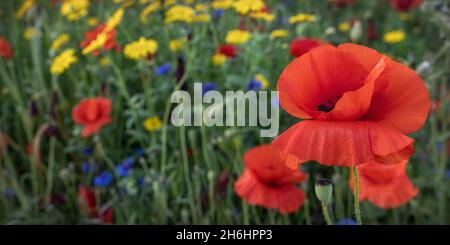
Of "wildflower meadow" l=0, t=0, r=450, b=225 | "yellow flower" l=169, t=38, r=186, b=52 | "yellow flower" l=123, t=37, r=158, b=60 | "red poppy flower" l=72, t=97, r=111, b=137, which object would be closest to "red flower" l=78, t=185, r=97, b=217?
"wildflower meadow" l=0, t=0, r=450, b=225

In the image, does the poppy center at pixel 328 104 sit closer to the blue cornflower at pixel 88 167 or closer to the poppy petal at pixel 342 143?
the poppy petal at pixel 342 143

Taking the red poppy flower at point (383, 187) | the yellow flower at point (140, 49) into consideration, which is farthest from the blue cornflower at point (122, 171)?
the red poppy flower at point (383, 187)

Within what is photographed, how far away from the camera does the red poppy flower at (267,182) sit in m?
0.82

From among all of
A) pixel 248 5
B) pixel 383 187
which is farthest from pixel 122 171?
pixel 383 187

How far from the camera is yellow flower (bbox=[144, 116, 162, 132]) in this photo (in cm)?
125

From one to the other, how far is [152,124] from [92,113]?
0.13 meters

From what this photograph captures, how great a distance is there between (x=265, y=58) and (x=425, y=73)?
1.36ft

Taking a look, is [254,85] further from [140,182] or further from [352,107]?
[352,107]

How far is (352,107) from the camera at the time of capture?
468 mm

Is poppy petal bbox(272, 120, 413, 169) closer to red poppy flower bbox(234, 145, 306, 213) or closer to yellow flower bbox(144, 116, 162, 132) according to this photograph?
red poppy flower bbox(234, 145, 306, 213)

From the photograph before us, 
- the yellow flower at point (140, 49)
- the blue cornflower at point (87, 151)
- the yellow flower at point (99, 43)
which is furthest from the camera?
the blue cornflower at point (87, 151)

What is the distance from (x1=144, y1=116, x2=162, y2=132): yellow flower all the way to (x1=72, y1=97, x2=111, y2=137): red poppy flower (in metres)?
0.09
